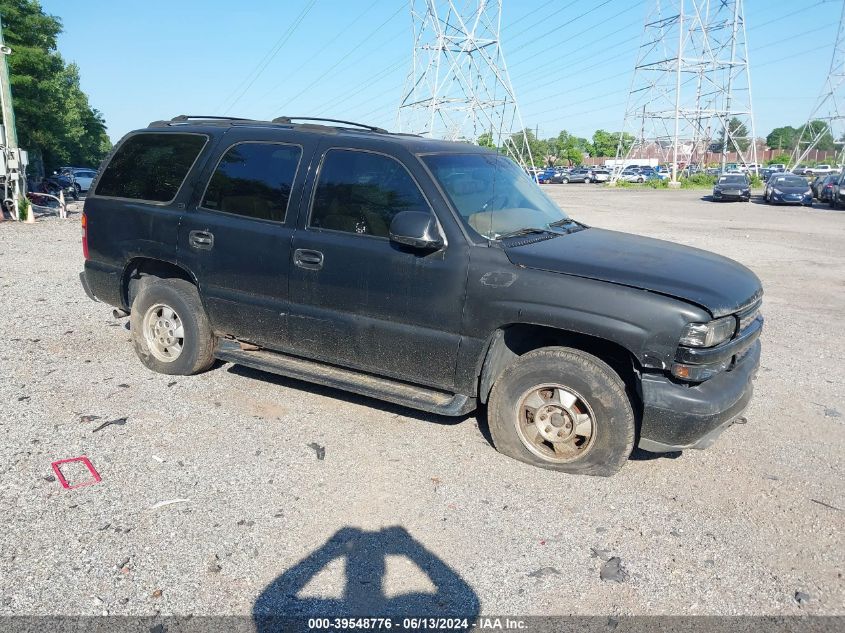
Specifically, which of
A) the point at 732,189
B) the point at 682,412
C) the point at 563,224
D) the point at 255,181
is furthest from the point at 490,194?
the point at 732,189

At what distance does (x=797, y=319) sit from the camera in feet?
28.0

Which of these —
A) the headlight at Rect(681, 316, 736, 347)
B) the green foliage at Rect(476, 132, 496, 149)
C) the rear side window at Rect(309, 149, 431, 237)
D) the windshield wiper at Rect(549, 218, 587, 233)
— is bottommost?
the headlight at Rect(681, 316, 736, 347)

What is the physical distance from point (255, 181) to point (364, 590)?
3149 millimetres

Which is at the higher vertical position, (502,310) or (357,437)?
(502,310)

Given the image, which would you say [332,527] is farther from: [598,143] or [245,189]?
[598,143]

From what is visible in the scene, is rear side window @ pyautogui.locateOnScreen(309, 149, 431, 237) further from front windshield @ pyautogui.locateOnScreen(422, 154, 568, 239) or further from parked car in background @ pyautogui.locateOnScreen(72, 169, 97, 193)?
parked car in background @ pyautogui.locateOnScreen(72, 169, 97, 193)

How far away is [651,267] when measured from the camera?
13.5ft

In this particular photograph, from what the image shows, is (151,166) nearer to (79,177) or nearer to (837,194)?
(837,194)

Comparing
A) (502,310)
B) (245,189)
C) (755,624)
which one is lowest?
(755,624)

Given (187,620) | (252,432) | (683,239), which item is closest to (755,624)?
(187,620)

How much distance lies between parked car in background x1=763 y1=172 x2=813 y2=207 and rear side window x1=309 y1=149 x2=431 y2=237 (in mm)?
32536

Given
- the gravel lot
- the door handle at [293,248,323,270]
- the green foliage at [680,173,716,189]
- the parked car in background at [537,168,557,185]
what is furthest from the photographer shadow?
the parked car in background at [537,168,557,185]

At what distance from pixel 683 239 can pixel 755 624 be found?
15.4 meters

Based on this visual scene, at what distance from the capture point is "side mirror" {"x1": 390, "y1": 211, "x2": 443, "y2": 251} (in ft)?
13.8
